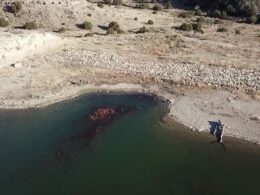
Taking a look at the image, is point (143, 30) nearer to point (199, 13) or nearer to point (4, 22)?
point (199, 13)

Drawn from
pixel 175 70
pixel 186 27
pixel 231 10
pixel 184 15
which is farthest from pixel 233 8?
pixel 175 70

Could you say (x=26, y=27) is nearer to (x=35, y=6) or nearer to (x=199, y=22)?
(x=35, y=6)

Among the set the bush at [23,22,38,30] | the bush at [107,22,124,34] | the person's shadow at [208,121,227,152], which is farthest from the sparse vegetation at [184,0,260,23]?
the person's shadow at [208,121,227,152]

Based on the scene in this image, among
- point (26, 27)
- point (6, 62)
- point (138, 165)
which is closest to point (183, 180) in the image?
point (138, 165)

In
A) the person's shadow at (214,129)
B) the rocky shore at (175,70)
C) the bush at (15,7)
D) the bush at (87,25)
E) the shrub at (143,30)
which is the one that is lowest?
the person's shadow at (214,129)

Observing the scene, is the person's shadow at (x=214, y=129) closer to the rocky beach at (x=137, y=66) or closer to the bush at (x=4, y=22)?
the rocky beach at (x=137, y=66)

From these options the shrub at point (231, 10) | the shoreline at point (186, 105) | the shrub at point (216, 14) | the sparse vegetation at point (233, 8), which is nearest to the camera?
the shoreline at point (186, 105)

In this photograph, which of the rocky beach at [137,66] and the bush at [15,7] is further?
the bush at [15,7]

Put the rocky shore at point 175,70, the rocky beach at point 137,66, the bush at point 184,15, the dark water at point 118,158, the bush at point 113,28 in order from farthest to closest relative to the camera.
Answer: the bush at point 184,15, the bush at point 113,28, the rocky shore at point 175,70, the rocky beach at point 137,66, the dark water at point 118,158

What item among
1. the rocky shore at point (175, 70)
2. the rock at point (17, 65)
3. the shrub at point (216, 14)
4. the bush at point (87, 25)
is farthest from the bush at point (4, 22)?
the shrub at point (216, 14)
